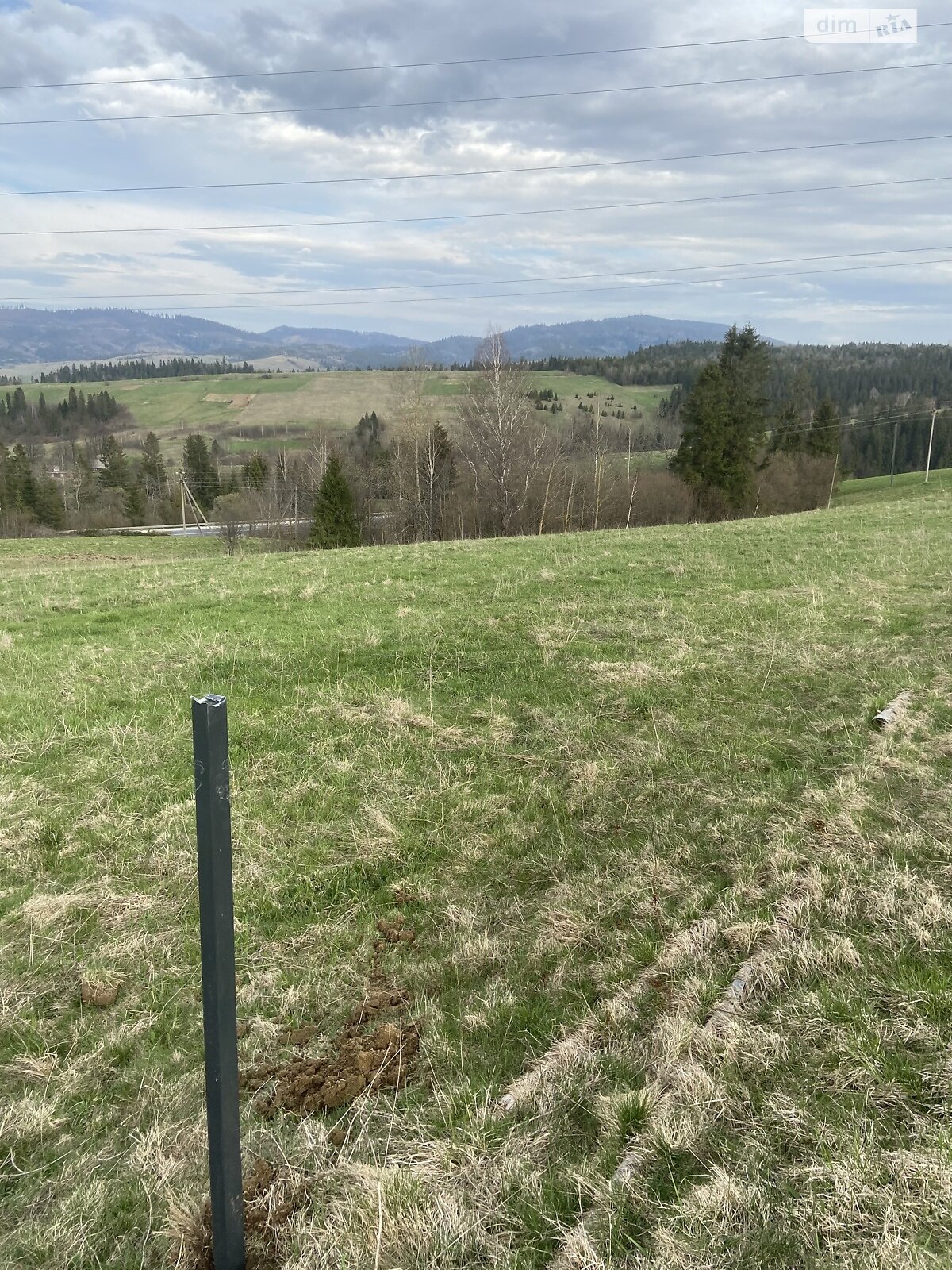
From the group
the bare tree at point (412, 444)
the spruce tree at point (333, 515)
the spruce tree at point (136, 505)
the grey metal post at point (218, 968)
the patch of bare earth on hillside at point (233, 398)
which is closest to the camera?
the grey metal post at point (218, 968)

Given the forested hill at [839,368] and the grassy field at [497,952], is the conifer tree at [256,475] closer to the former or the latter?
the grassy field at [497,952]

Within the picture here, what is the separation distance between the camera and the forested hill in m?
129

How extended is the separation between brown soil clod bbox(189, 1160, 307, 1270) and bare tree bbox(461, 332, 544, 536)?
39611 millimetres

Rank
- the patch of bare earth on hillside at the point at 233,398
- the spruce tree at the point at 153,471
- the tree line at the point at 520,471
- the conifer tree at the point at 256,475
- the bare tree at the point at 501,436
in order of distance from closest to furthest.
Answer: the bare tree at the point at 501,436, the tree line at the point at 520,471, the conifer tree at the point at 256,475, the spruce tree at the point at 153,471, the patch of bare earth on hillside at the point at 233,398

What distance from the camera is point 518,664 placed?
31.0ft

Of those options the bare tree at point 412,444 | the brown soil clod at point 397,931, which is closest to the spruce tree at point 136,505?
the bare tree at point 412,444

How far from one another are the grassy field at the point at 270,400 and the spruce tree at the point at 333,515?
63.8 meters

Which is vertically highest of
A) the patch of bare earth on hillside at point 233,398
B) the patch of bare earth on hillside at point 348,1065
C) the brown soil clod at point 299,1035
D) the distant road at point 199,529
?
the patch of bare earth on hillside at point 233,398

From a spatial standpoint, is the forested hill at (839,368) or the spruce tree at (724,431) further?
the forested hill at (839,368)

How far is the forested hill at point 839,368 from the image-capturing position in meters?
129

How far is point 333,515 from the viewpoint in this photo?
47.6 meters

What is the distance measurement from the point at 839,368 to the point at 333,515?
5560 inches

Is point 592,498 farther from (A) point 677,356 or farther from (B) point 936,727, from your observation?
(A) point 677,356

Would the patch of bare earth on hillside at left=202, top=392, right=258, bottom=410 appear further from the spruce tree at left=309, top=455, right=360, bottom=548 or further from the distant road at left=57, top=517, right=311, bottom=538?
the spruce tree at left=309, top=455, right=360, bottom=548
